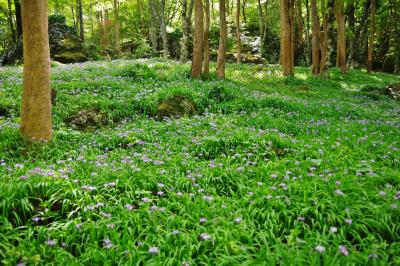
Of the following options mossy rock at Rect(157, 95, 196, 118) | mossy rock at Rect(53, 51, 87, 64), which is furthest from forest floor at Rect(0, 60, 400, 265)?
mossy rock at Rect(53, 51, 87, 64)

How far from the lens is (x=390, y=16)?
29.3 meters

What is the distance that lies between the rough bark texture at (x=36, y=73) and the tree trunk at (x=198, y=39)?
309 inches

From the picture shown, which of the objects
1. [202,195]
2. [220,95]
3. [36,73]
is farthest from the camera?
[220,95]

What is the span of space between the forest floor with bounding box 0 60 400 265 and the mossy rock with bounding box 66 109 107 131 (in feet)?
0.44

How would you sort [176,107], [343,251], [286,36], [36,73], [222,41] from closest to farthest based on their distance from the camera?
[343,251] < [36,73] < [176,107] < [222,41] < [286,36]

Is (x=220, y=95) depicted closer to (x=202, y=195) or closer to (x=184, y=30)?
(x=202, y=195)

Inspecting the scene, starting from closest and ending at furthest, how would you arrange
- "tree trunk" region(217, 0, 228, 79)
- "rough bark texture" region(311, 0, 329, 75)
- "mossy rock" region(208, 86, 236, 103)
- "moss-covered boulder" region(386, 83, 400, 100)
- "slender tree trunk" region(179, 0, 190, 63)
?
1. "mossy rock" region(208, 86, 236, 103)
2. "tree trunk" region(217, 0, 228, 79)
3. "moss-covered boulder" region(386, 83, 400, 100)
4. "rough bark texture" region(311, 0, 329, 75)
5. "slender tree trunk" region(179, 0, 190, 63)

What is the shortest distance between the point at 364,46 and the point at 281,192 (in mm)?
35270

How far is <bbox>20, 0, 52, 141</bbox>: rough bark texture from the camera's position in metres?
5.21

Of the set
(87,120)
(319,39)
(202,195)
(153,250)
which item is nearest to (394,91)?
(319,39)

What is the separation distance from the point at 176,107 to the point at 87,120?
2436 millimetres

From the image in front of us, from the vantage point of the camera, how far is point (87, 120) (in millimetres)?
7961

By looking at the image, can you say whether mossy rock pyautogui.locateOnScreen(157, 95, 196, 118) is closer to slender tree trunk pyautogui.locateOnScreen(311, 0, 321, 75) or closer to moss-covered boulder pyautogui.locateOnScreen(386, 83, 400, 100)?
moss-covered boulder pyautogui.locateOnScreen(386, 83, 400, 100)

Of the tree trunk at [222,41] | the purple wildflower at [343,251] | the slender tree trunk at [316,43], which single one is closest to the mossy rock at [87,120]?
the purple wildflower at [343,251]
